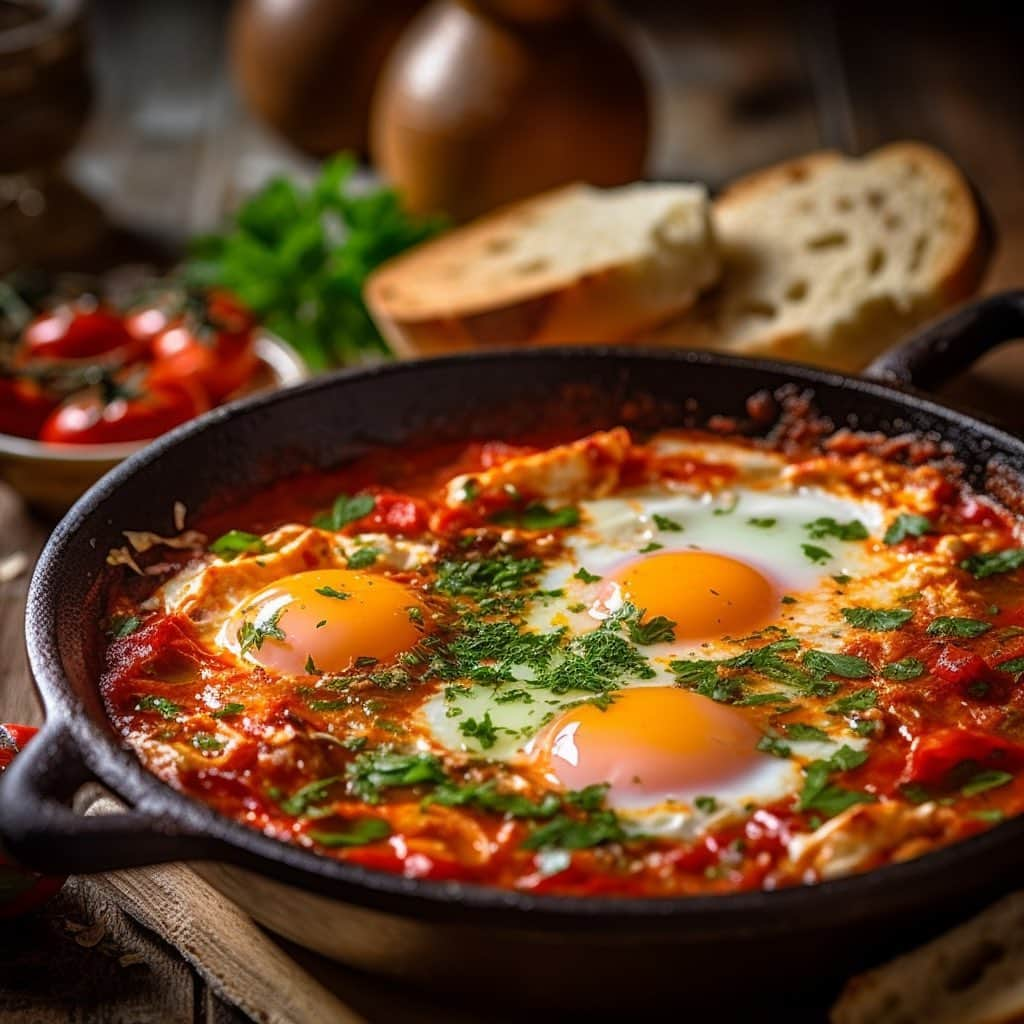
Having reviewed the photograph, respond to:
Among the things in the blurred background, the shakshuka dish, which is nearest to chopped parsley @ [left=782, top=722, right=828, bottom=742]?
the shakshuka dish

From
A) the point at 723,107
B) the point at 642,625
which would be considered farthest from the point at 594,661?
the point at 723,107

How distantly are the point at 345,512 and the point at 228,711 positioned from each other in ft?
2.58

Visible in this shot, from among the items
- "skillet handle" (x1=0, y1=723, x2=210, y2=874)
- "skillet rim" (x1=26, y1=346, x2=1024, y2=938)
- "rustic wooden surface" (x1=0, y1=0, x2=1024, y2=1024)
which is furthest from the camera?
"rustic wooden surface" (x1=0, y1=0, x2=1024, y2=1024)

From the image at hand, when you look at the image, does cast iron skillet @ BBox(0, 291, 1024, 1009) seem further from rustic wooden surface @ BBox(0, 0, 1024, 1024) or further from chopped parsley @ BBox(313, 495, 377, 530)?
rustic wooden surface @ BBox(0, 0, 1024, 1024)

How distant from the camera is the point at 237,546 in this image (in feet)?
10.8

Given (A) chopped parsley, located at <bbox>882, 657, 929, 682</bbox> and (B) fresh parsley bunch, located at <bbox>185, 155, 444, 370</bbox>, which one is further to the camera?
(B) fresh parsley bunch, located at <bbox>185, 155, 444, 370</bbox>

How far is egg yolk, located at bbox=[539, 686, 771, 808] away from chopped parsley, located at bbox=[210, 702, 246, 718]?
562mm

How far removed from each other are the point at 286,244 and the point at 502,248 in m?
0.71

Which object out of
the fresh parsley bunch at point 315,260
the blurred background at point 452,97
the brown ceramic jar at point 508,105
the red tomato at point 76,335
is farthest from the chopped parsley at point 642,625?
the brown ceramic jar at point 508,105

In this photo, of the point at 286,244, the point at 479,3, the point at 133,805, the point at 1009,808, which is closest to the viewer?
the point at 133,805

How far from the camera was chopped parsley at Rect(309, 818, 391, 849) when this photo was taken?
247 cm

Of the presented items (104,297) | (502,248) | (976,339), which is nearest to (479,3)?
(502,248)

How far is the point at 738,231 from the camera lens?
202 inches

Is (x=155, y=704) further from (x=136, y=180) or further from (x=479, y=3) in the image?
(x=136, y=180)
